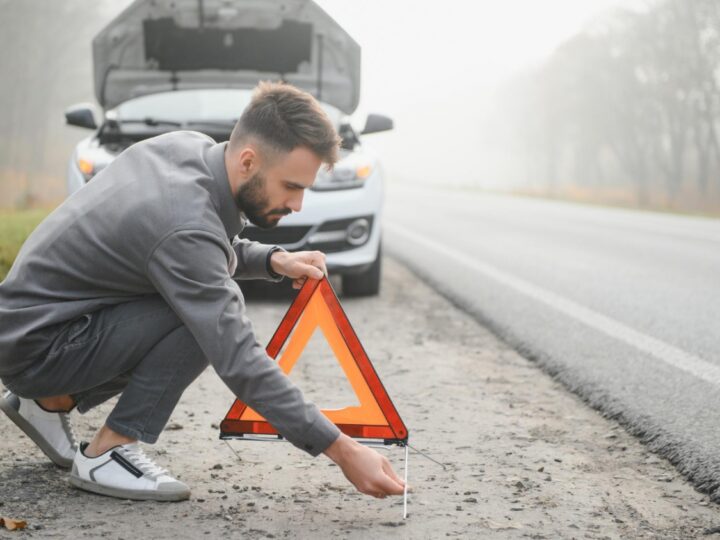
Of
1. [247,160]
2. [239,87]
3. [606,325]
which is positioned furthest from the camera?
[239,87]

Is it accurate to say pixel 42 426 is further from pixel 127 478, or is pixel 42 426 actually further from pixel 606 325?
pixel 606 325

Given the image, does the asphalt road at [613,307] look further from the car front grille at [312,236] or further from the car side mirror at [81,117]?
the car side mirror at [81,117]

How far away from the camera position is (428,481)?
320cm

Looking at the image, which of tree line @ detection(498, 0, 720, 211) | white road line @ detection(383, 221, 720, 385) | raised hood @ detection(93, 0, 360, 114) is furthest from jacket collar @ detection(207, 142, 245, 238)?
tree line @ detection(498, 0, 720, 211)

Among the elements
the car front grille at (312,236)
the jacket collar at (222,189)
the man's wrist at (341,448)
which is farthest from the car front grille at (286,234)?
the man's wrist at (341,448)

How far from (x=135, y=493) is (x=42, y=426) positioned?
52 centimetres

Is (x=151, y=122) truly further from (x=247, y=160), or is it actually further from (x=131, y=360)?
(x=247, y=160)

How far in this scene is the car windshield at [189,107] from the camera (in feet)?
24.5

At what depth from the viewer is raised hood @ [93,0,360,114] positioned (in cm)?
750

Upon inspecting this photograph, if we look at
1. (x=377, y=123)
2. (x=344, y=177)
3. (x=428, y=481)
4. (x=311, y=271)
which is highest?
(x=377, y=123)

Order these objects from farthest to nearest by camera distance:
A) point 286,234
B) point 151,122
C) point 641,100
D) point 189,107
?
point 641,100 → point 189,107 → point 151,122 → point 286,234

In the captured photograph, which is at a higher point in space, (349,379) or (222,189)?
(222,189)

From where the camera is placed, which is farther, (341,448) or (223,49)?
(223,49)

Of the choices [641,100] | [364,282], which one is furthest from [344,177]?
[641,100]
